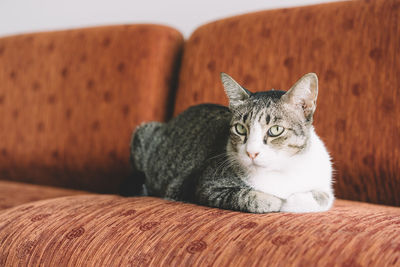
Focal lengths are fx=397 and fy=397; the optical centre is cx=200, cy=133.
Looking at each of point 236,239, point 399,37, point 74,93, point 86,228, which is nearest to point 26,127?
point 74,93

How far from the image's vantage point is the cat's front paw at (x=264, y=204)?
1.08 m

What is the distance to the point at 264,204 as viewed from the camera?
3.56ft

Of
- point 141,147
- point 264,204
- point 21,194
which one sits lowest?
point 21,194

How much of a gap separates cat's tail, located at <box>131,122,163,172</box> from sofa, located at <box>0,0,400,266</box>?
139 mm

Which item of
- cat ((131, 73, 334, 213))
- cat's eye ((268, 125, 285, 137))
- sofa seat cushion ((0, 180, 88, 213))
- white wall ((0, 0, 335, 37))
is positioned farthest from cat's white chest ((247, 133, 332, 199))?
white wall ((0, 0, 335, 37))

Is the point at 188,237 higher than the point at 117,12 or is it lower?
lower

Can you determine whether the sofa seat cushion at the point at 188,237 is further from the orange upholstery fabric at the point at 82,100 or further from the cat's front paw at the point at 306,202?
the orange upholstery fabric at the point at 82,100

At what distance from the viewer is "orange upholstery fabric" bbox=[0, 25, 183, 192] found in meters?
2.04

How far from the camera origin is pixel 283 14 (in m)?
1.74

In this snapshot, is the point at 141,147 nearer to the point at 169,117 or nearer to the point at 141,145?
the point at 141,145

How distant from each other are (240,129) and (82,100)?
4.02 feet

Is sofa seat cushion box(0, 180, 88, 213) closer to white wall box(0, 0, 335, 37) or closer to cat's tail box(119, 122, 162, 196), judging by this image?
cat's tail box(119, 122, 162, 196)

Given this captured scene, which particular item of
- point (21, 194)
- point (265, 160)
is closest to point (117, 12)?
point (21, 194)

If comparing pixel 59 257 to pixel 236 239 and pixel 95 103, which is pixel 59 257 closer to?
pixel 236 239
